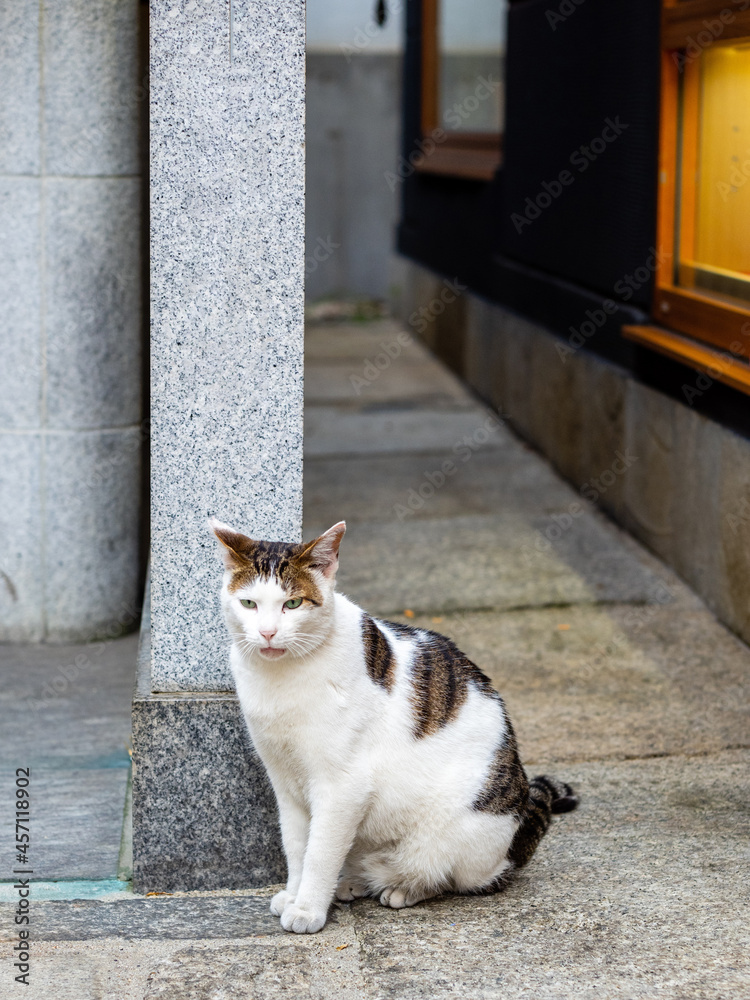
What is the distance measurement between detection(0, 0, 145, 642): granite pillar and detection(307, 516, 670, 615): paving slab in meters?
1.12

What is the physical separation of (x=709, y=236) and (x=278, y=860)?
343 cm

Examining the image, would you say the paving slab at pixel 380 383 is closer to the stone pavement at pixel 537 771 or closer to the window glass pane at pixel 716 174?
the stone pavement at pixel 537 771

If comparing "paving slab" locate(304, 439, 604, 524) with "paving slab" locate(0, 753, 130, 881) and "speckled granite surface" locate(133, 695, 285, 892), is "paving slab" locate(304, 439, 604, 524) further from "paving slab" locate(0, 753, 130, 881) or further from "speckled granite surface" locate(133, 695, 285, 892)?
"speckled granite surface" locate(133, 695, 285, 892)

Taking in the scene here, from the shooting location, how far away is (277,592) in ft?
9.00

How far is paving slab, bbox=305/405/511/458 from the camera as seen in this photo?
26.5ft

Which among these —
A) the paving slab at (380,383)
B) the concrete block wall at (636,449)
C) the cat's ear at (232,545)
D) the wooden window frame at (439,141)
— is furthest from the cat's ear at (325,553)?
the wooden window frame at (439,141)

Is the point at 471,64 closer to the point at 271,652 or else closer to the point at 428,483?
the point at 428,483

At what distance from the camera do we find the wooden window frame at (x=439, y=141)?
379 inches

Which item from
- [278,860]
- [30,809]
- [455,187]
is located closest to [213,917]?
[278,860]

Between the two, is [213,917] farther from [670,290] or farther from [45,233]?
[670,290]

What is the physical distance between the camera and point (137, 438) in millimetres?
5070

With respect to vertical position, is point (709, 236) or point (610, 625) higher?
point (709, 236)

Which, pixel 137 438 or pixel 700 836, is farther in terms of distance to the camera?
pixel 137 438

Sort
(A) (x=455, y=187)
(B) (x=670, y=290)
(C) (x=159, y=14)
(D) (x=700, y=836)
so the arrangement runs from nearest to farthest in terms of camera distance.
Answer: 1. (C) (x=159, y=14)
2. (D) (x=700, y=836)
3. (B) (x=670, y=290)
4. (A) (x=455, y=187)
